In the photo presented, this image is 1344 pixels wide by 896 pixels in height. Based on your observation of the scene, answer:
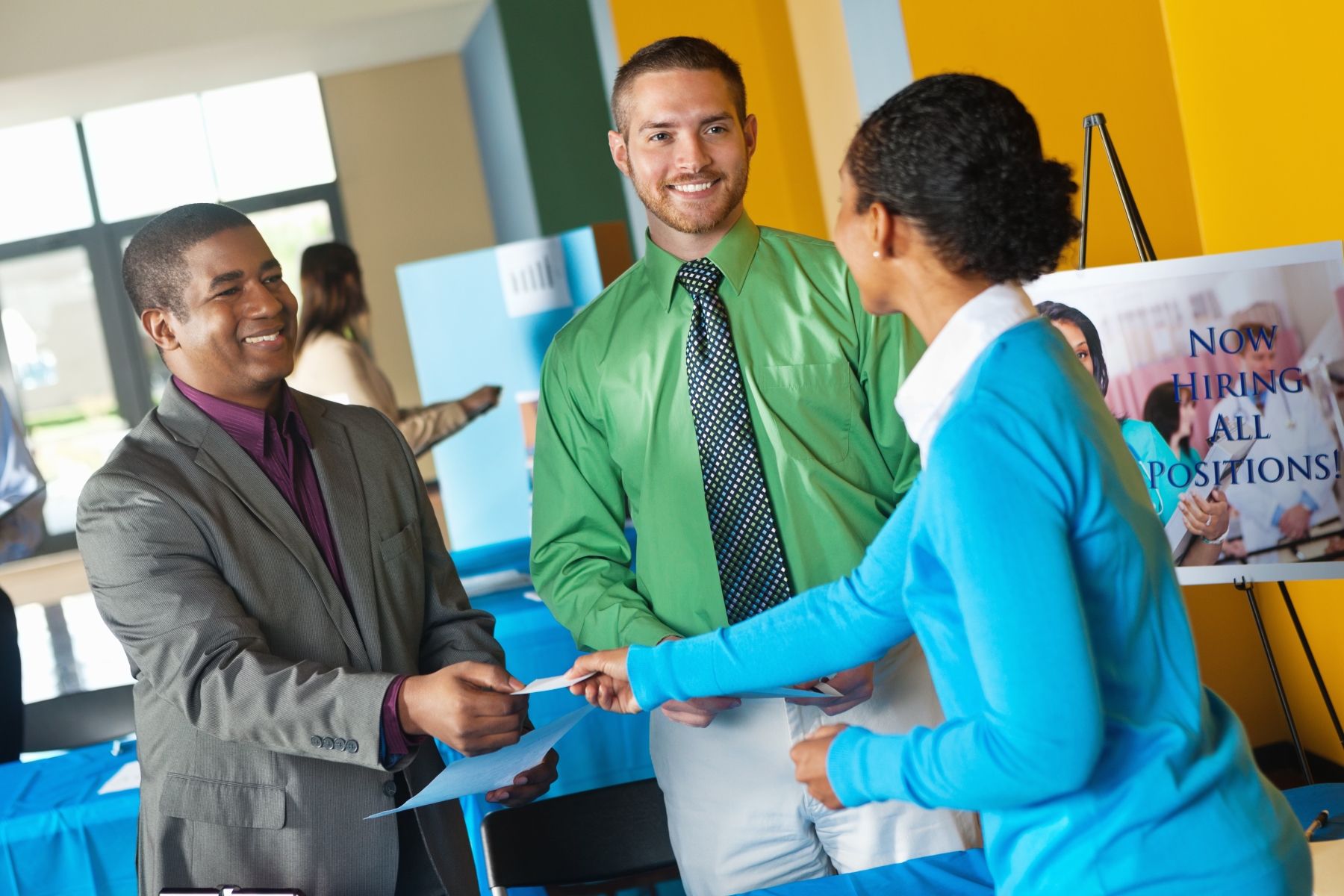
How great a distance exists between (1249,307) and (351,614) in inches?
72.7

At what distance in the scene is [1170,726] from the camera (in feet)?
3.13

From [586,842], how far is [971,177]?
4.09 feet

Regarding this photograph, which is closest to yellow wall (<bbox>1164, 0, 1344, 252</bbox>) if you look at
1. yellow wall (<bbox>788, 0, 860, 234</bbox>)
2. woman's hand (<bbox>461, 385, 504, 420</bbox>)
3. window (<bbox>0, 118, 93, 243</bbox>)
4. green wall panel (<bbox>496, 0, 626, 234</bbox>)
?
yellow wall (<bbox>788, 0, 860, 234</bbox>)

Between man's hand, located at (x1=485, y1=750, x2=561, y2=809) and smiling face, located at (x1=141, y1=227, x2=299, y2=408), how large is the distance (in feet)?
2.34

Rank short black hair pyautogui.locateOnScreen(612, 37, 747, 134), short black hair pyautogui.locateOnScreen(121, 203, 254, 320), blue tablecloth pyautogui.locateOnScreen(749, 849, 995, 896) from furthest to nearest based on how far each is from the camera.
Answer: short black hair pyautogui.locateOnScreen(612, 37, 747, 134)
short black hair pyautogui.locateOnScreen(121, 203, 254, 320)
blue tablecloth pyautogui.locateOnScreen(749, 849, 995, 896)

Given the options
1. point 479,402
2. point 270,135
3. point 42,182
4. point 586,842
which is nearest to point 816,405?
point 586,842

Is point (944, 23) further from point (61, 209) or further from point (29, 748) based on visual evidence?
point (61, 209)

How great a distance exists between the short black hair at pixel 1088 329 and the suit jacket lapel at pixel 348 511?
5.23 feet

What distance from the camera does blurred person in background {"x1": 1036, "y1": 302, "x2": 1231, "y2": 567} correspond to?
2.40m

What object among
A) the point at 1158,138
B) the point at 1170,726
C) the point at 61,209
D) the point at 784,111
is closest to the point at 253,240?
the point at 1170,726

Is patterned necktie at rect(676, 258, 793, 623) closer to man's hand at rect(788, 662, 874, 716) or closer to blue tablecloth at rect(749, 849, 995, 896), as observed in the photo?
man's hand at rect(788, 662, 874, 716)

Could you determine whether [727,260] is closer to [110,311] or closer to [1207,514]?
[1207,514]

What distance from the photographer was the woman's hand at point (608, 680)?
1515 mm

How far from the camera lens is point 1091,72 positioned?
10.00 ft
